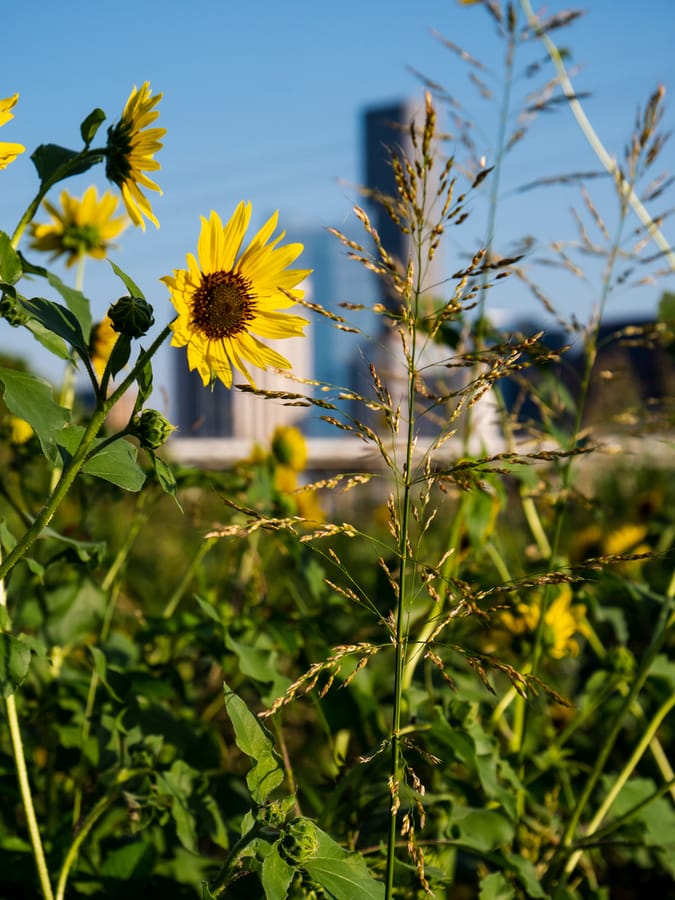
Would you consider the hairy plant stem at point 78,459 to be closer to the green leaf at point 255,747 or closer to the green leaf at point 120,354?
the green leaf at point 120,354

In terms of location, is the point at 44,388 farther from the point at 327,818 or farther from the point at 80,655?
the point at 80,655

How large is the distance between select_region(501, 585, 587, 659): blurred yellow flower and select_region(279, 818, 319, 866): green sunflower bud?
0.62 metres

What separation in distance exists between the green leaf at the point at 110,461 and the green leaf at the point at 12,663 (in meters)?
0.13

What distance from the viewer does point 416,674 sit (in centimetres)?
143

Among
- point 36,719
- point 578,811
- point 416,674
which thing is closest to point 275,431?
point 416,674

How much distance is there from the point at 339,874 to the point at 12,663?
0.83 feet

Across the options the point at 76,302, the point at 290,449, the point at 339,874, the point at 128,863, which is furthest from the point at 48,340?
the point at 290,449

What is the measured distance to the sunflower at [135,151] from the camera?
73cm

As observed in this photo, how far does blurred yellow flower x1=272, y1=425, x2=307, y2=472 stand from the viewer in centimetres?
156

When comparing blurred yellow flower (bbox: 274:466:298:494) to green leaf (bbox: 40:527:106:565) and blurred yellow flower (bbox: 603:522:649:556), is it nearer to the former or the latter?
blurred yellow flower (bbox: 603:522:649:556)

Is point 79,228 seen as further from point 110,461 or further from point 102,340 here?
point 110,461

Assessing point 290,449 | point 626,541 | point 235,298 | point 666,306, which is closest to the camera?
point 235,298

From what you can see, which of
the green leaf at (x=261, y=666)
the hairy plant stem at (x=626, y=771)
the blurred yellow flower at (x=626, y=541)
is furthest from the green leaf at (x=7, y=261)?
the blurred yellow flower at (x=626, y=541)

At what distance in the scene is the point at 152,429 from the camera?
2.15 ft
